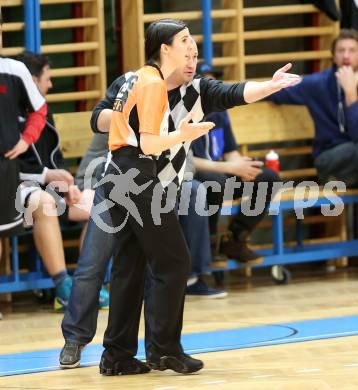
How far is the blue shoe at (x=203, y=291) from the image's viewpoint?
6.19m

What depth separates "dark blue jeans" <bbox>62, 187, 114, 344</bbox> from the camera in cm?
440

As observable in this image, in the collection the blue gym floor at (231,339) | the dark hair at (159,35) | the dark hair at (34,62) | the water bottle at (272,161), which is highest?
the dark hair at (159,35)

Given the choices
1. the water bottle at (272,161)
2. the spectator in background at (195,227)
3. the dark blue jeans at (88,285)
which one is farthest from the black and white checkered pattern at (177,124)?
the water bottle at (272,161)

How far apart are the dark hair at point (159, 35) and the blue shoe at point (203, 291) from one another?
97.9 inches

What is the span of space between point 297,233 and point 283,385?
3.29 m

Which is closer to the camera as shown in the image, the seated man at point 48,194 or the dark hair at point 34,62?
the seated man at point 48,194

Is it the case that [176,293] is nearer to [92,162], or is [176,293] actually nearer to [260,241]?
[92,162]

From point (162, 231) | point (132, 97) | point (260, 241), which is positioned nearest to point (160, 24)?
point (132, 97)

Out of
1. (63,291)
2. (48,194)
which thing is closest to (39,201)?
(48,194)

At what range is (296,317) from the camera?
539 centimetres

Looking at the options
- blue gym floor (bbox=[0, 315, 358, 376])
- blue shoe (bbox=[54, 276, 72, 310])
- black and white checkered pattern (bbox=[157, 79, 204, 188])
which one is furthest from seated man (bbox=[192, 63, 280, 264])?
black and white checkered pattern (bbox=[157, 79, 204, 188])

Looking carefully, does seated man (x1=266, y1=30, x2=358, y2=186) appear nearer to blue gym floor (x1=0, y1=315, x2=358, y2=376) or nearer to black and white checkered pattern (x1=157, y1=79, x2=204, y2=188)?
blue gym floor (x1=0, y1=315, x2=358, y2=376)

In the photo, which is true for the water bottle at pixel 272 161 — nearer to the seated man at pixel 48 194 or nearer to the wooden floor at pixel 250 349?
the wooden floor at pixel 250 349

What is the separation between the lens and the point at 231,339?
4.84 metres
